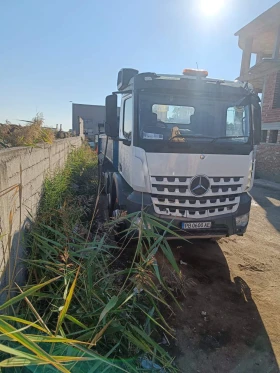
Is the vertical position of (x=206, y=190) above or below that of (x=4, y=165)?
below

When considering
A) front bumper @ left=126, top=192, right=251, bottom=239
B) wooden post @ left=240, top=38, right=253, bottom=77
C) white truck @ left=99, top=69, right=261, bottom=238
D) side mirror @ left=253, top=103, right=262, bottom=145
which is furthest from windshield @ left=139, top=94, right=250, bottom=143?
wooden post @ left=240, top=38, right=253, bottom=77

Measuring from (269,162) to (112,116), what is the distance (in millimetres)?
9139

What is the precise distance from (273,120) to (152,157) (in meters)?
9.55

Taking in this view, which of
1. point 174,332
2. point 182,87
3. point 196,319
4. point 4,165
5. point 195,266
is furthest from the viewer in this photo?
point 195,266

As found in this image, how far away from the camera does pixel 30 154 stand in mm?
2715

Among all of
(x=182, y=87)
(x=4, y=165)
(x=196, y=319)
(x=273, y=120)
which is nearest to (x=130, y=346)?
(x=196, y=319)

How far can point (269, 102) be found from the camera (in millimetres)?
10719

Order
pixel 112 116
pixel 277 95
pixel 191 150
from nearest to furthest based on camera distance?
pixel 191 150, pixel 112 116, pixel 277 95

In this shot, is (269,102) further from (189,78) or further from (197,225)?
(197,225)

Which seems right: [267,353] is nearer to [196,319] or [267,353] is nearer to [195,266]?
[196,319]

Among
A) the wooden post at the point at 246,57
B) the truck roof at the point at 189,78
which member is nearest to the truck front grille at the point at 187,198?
the truck roof at the point at 189,78

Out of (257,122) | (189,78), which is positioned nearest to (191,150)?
(189,78)

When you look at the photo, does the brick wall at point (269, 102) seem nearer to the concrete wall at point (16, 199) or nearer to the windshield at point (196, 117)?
the windshield at point (196, 117)

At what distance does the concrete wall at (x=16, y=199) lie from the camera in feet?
5.80
